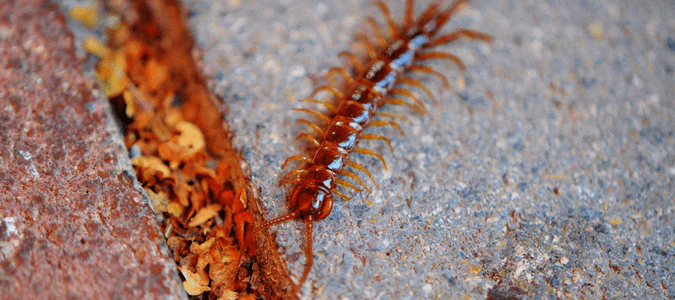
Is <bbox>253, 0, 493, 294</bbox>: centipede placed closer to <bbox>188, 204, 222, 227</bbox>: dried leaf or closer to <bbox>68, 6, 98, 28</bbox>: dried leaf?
<bbox>188, 204, 222, 227</bbox>: dried leaf

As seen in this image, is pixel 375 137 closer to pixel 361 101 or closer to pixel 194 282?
pixel 361 101

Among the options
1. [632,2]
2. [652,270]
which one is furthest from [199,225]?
[632,2]

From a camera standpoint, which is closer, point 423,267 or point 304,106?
point 423,267

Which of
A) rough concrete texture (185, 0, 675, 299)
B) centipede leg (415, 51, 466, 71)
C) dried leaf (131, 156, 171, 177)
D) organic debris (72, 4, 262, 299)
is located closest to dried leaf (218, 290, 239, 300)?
organic debris (72, 4, 262, 299)

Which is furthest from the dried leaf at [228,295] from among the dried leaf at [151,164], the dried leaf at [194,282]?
the dried leaf at [151,164]

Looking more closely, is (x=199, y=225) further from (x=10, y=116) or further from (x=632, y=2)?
(x=632, y=2)

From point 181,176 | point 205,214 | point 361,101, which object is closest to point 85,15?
point 181,176
